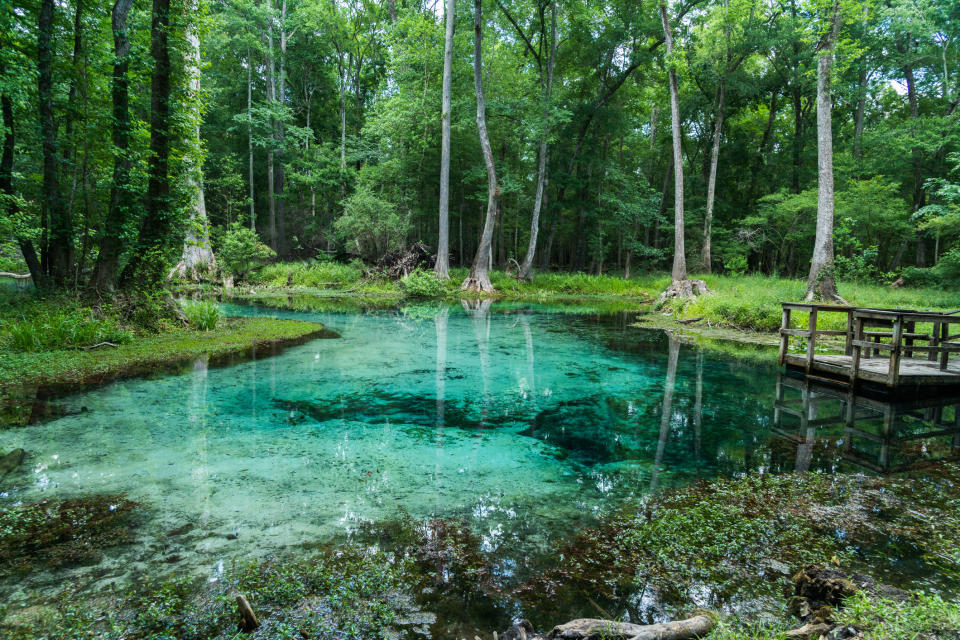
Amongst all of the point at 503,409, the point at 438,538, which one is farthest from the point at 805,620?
the point at 503,409

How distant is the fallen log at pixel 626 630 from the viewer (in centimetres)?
192

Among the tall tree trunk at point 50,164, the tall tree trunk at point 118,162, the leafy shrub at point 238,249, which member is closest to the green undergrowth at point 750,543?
the tall tree trunk at point 118,162

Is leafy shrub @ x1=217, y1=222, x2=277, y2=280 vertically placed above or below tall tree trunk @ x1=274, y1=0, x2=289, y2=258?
below

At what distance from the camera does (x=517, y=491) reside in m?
3.82

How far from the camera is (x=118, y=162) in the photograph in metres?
8.09

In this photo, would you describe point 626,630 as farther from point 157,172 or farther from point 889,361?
point 157,172

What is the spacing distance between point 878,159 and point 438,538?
24.5 metres

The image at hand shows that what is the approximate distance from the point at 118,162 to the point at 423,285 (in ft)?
42.0

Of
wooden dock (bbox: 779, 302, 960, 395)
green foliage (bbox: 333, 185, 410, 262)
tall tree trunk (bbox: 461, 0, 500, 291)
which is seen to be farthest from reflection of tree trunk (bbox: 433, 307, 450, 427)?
green foliage (bbox: 333, 185, 410, 262)

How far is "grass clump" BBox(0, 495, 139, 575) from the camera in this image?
8.63ft

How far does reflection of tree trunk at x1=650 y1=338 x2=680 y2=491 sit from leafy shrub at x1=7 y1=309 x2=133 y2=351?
8.75 m

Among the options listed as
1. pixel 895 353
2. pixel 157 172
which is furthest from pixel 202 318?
pixel 895 353

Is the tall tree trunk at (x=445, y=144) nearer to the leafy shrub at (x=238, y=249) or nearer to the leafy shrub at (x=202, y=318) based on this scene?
the leafy shrub at (x=238, y=249)

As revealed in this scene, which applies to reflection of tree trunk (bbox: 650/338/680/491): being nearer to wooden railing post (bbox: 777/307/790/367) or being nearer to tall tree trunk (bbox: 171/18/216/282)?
wooden railing post (bbox: 777/307/790/367)
